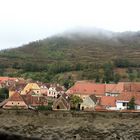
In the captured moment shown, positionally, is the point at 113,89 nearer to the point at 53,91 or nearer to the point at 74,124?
the point at 53,91

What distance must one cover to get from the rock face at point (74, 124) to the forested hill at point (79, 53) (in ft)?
273

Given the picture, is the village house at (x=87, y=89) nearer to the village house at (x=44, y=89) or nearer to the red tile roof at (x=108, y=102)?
the village house at (x=44, y=89)

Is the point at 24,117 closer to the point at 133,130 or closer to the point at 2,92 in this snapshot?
the point at 133,130

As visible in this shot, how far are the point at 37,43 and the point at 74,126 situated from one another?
158 metres

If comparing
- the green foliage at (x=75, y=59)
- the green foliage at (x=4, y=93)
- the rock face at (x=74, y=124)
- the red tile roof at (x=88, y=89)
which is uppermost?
the green foliage at (x=75, y=59)

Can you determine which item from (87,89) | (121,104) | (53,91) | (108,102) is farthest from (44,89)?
(121,104)

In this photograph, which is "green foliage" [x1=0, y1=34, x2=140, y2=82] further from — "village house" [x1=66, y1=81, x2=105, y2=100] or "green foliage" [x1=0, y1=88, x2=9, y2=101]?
"green foliage" [x1=0, y1=88, x2=9, y2=101]

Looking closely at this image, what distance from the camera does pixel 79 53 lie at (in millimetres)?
146250

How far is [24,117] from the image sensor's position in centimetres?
1020

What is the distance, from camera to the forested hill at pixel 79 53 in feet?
349

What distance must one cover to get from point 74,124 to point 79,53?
13639 centimetres

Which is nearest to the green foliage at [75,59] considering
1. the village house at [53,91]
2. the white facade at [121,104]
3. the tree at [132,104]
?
the village house at [53,91]

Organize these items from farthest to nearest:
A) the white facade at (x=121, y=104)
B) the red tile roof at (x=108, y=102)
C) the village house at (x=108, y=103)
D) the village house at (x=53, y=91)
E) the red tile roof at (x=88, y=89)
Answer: the red tile roof at (x=88, y=89) < the village house at (x=53, y=91) < the white facade at (x=121, y=104) < the red tile roof at (x=108, y=102) < the village house at (x=108, y=103)

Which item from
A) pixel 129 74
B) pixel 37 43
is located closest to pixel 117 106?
pixel 129 74
